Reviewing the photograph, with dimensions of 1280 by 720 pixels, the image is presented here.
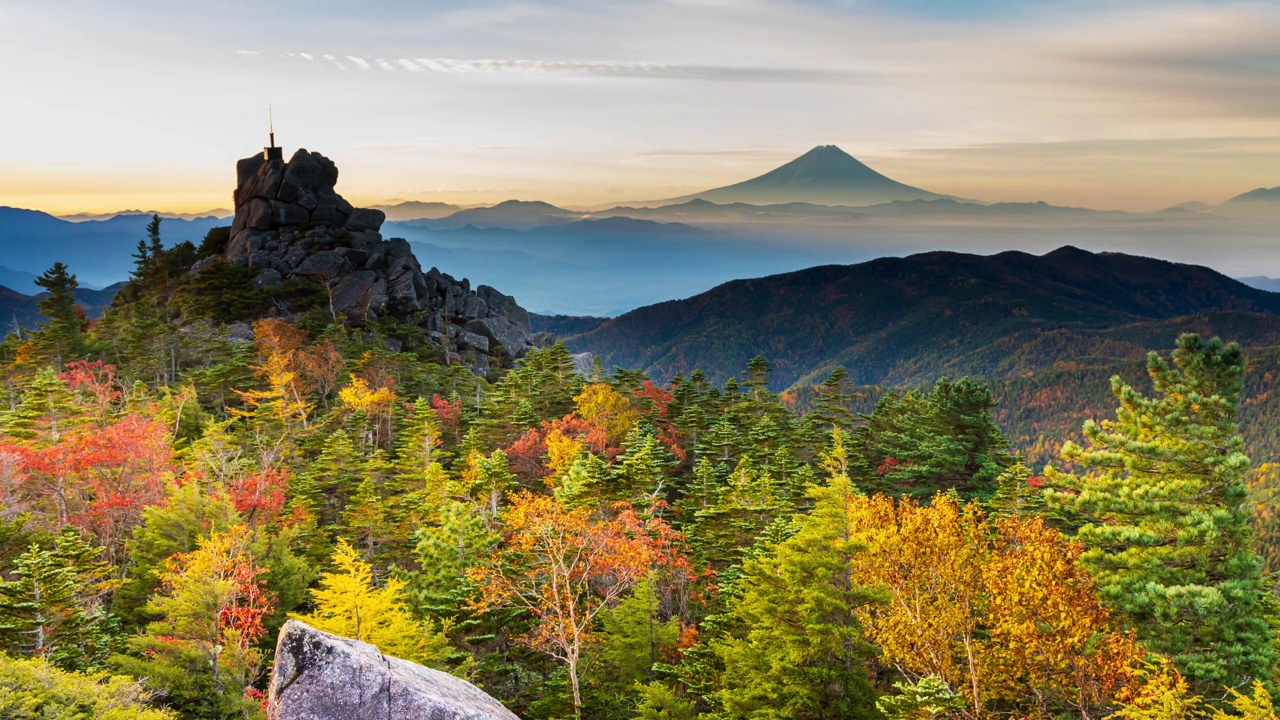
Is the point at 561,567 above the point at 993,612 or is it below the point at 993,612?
below

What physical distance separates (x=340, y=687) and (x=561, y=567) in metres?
11.7

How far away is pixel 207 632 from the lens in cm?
2598

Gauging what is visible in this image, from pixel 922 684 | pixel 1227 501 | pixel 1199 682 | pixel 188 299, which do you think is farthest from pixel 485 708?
pixel 188 299

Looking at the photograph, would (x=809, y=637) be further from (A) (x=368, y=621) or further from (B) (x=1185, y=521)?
(A) (x=368, y=621)

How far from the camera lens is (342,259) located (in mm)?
111438

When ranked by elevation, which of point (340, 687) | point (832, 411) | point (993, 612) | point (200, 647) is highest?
point (340, 687)

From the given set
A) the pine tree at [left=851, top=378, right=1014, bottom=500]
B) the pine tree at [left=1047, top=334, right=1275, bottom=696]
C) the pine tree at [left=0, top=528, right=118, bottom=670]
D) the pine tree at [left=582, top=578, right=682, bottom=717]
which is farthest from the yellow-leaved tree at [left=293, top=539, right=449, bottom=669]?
the pine tree at [left=851, top=378, right=1014, bottom=500]

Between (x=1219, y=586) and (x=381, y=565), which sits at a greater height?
(x=1219, y=586)

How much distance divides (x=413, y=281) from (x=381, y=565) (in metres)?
72.7

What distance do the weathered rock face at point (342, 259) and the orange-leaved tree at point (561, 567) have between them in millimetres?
71799

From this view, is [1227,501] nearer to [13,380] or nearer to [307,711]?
[307,711]

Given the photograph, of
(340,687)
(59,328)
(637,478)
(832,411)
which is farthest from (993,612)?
(59,328)

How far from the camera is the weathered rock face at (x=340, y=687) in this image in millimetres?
14367

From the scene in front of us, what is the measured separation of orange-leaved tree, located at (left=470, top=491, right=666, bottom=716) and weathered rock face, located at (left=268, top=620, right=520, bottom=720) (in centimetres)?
931
